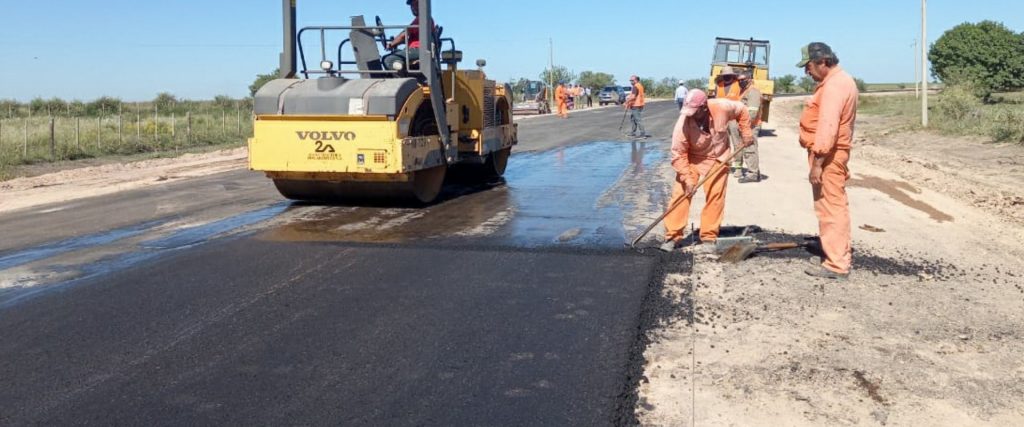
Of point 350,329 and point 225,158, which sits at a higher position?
point 225,158

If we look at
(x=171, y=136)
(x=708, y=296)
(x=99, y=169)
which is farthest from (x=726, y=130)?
(x=171, y=136)

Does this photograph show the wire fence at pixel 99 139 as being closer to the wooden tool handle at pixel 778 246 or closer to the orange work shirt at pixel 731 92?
the orange work shirt at pixel 731 92

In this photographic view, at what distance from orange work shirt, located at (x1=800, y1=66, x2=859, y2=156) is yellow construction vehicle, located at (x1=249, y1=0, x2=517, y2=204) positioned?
4.25 metres

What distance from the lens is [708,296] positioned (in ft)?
18.7

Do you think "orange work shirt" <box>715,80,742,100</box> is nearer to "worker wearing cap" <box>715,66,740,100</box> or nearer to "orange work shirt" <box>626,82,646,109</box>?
"worker wearing cap" <box>715,66,740,100</box>

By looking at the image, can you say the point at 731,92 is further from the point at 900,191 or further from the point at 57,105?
the point at 57,105

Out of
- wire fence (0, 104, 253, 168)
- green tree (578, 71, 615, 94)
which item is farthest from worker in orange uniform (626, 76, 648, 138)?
→ green tree (578, 71, 615, 94)

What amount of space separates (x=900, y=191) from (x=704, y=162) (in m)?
4.96

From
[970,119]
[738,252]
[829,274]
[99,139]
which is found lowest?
[829,274]

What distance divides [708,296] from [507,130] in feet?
24.3

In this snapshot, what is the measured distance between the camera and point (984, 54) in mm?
61156

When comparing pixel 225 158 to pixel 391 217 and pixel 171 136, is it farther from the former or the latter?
pixel 391 217

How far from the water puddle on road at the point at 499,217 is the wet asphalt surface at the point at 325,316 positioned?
0.05 metres

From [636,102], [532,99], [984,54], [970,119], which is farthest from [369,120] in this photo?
[984,54]
